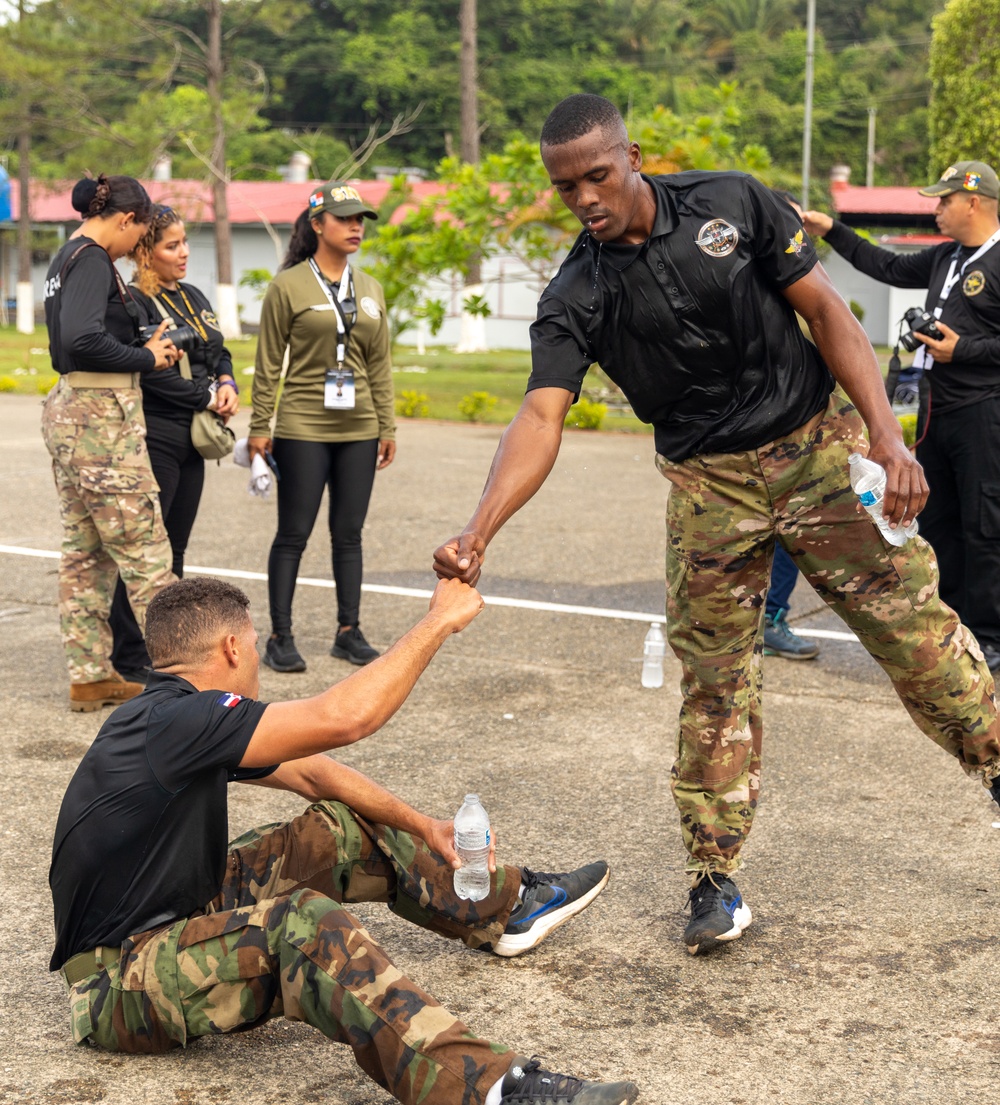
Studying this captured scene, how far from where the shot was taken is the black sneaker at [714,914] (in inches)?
147

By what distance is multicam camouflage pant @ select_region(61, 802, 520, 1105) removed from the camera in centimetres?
281

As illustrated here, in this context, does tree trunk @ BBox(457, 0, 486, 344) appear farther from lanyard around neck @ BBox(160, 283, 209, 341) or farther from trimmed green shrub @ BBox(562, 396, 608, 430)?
lanyard around neck @ BBox(160, 283, 209, 341)

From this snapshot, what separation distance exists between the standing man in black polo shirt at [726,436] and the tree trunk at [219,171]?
32545mm

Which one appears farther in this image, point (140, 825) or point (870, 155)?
point (870, 155)

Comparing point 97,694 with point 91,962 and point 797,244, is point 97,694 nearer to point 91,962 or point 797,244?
point 91,962

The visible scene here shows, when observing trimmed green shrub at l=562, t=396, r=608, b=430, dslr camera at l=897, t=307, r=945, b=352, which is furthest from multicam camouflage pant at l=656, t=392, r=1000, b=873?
trimmed green shrub at l=562, t=396, r=608, b=430

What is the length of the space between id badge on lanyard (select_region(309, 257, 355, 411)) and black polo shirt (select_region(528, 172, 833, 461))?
2746 mm

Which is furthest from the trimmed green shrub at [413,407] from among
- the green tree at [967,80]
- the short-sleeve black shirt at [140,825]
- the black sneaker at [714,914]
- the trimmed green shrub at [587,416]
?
the green tree at [967,80]

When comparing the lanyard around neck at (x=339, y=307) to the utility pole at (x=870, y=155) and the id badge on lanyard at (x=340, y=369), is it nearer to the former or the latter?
the id badge on lanyard at (x=340, y=369)

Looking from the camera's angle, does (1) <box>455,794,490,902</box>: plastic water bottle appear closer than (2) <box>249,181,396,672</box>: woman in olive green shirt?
Yes

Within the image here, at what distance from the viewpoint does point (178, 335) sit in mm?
6098

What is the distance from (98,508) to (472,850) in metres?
2.86

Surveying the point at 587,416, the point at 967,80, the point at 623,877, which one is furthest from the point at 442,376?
the point at 623,877

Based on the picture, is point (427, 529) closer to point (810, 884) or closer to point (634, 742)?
point (634, 742)
